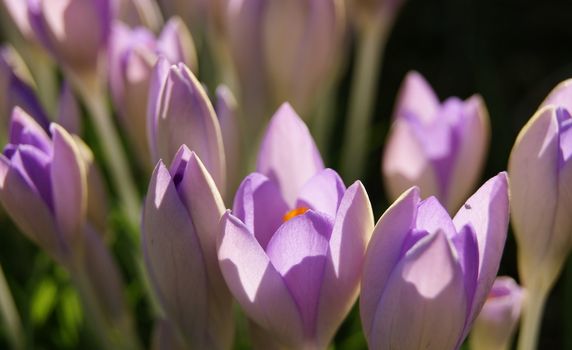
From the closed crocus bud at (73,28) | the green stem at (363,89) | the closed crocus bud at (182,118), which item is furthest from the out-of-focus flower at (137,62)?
the green stem at (363,89)

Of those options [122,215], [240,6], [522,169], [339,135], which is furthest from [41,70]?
[522,169]

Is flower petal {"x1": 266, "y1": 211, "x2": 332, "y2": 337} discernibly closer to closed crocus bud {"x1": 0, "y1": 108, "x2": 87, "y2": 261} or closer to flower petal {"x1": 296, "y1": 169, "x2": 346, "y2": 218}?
flower petal {"x1": 296, "y1": 169, "x2": 346, "y2": 218}

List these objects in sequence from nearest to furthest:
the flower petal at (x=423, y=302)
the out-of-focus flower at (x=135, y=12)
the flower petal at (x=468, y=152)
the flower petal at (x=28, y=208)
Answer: the flower petal at (x=423, y=302) < the flower petal at (x=28, y=208) < the flower petal at (x=468, y=152) < the out-of-focus flower at (x=135, y=12)

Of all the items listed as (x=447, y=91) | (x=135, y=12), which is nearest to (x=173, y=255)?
(x=135, y=12)

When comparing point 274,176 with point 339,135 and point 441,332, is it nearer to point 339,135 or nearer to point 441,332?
point 441,332

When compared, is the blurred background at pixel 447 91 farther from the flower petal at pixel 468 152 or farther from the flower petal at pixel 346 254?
the flower petal at pixel 346 254

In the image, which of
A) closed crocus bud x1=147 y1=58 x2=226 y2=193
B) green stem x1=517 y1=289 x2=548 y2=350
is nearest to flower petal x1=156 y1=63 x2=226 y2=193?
closed crocus bud x1=147 y1=58 x2=226 y2=193
